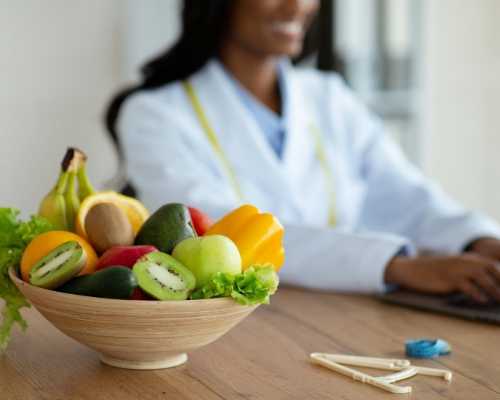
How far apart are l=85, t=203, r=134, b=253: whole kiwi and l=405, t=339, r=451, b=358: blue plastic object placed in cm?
38

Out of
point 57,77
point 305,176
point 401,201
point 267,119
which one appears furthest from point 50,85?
point 401,201

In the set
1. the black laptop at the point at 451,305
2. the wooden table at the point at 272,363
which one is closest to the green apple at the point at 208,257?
the wooden table at the point at 272,363

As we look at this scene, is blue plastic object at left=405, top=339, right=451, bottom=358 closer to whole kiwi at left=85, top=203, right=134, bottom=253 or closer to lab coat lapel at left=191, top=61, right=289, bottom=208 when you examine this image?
whole kiwi at left=85, top=203, right=134, bottom=253

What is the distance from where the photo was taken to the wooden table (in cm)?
88

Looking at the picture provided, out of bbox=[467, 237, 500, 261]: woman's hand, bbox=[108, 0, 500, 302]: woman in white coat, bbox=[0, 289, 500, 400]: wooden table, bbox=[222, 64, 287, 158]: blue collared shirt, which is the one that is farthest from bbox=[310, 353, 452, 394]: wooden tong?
bbox=[222, 64, 287, 158]: blue collared shirt

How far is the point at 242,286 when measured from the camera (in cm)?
85

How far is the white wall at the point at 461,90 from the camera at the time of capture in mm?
3010

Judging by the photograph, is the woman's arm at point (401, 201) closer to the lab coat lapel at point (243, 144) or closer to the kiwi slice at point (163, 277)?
the lab coat lapel at point (243, 144)

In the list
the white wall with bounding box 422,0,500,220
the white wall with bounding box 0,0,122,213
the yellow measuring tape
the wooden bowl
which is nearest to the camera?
the wooden bowl

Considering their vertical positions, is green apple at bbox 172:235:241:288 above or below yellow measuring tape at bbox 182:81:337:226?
above

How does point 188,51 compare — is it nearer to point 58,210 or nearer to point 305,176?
point 305,176

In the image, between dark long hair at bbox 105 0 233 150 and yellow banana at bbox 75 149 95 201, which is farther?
dark long hair at bbox 105 0 233 150

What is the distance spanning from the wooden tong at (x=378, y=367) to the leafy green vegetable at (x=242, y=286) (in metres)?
0.15

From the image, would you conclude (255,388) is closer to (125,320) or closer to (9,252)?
(125,320)
